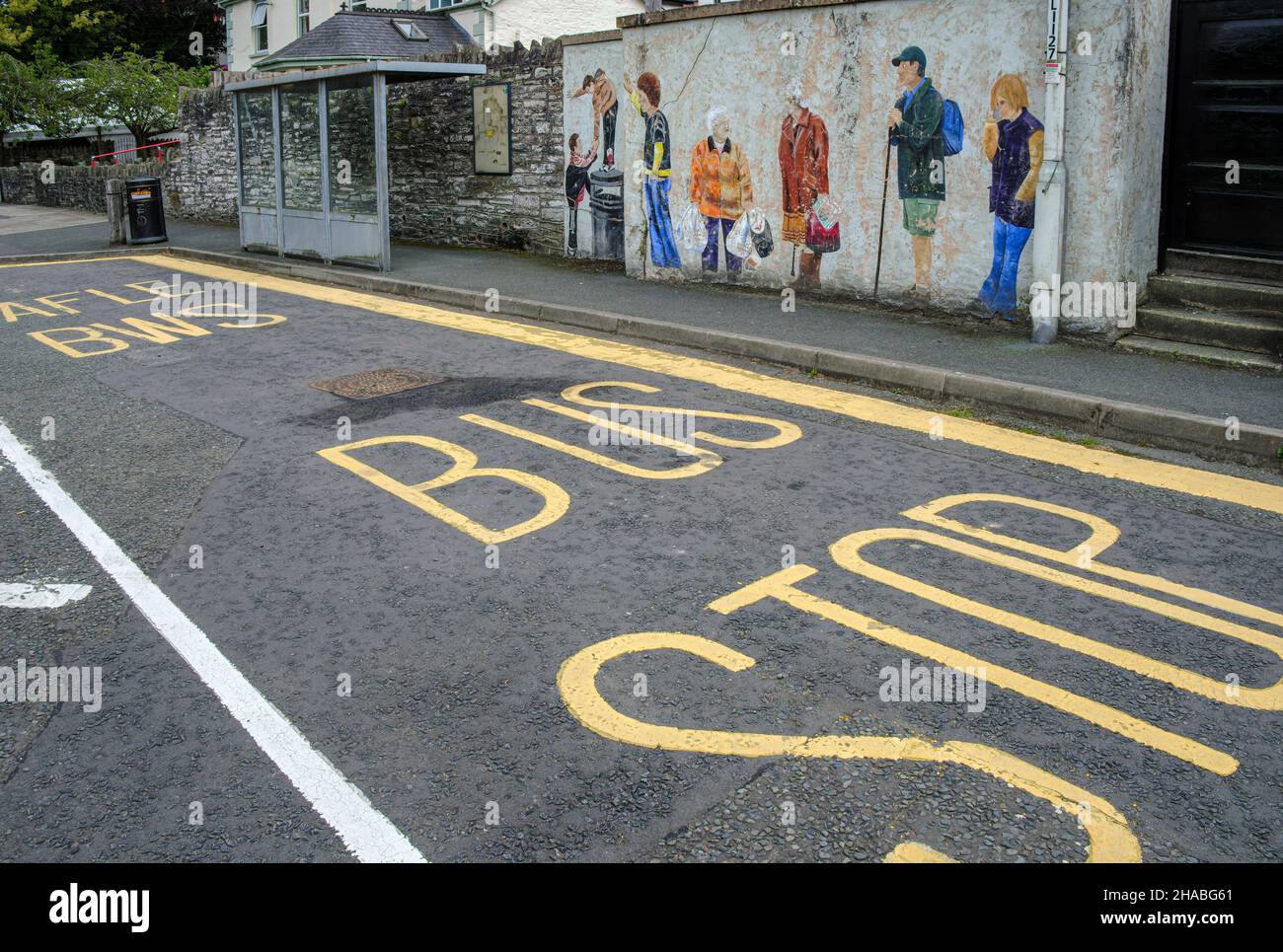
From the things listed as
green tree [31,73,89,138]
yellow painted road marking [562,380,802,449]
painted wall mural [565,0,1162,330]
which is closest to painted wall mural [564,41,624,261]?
painted wall mural [565,0,1162,330]

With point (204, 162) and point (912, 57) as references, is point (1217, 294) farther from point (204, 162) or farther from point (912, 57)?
point (204, 162)

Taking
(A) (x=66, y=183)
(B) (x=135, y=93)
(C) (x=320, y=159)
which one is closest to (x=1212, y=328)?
(C) (x=320, y=159)

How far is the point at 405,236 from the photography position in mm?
19453

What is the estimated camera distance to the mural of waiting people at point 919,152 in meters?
10.7

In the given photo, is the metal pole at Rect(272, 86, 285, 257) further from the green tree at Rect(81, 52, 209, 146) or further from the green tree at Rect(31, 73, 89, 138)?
the green tree at Rect(31, 73, 89, 138)

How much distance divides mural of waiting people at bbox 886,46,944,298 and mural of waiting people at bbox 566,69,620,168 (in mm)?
4984

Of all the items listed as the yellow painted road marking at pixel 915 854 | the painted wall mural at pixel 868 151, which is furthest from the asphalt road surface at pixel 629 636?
the painted wall mural at pixel 868 151

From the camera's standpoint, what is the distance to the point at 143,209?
19984mm

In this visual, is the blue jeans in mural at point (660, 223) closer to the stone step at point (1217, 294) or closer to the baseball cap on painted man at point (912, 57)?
the baseball cap on painted man at point (912, 57)

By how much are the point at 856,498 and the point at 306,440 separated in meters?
3.60

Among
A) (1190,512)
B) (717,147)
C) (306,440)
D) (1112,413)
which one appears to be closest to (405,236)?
(717,147)

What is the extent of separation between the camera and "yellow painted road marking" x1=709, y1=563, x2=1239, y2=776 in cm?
366

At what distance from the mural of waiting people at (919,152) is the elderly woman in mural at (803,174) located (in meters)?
0.93
